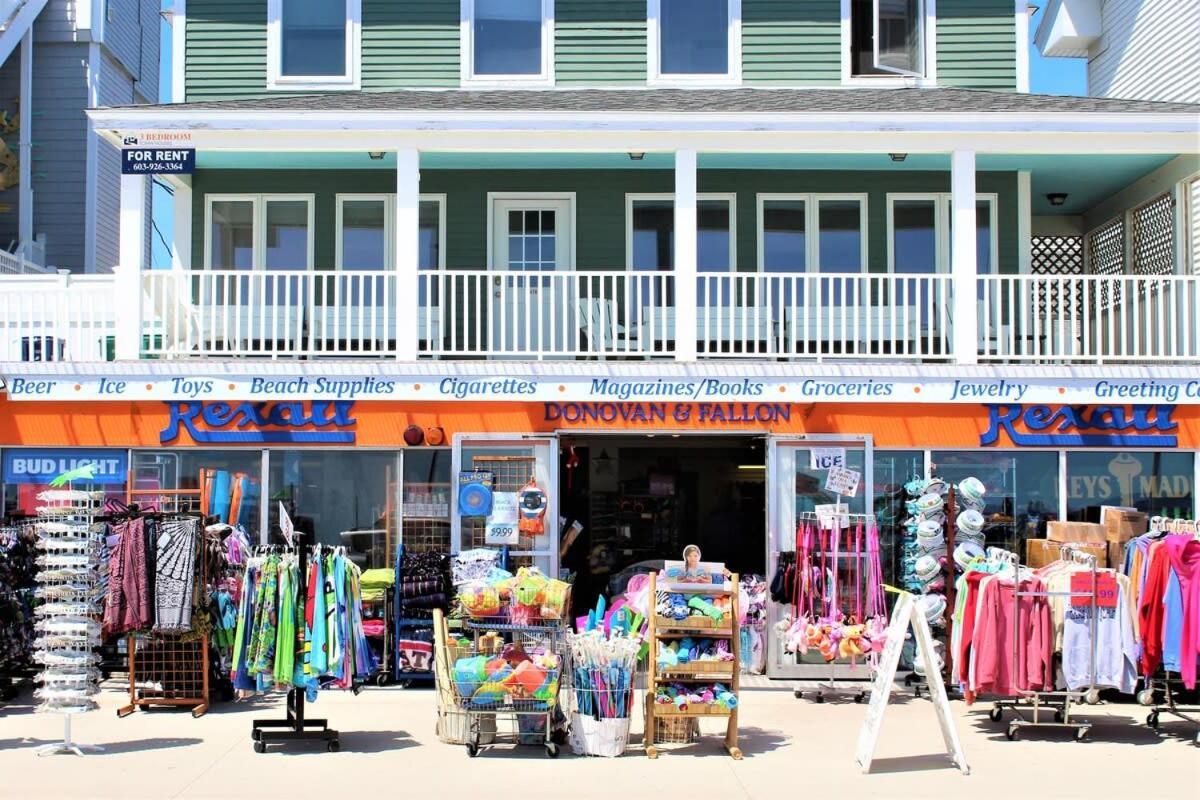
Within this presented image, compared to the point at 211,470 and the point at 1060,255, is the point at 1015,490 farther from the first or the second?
the point at 211,470

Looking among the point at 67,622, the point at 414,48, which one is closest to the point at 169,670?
the point at 67,622

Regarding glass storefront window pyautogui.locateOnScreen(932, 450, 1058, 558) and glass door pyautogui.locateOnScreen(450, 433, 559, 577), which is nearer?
glass door pyautogui.locateOnScreen(450, 433, 559, 577)

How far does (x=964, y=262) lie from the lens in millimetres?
13750

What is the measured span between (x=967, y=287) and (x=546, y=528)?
4887mm

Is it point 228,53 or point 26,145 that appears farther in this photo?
point 26,145

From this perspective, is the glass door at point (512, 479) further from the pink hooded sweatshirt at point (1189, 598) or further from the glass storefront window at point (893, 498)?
Result: the pink hooded sweatshirt at point (1189, 598)

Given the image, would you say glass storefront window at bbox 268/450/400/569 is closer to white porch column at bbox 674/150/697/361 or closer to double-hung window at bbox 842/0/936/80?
white porch column at bbox 674/150/697/361

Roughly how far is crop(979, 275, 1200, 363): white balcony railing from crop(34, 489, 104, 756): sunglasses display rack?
8.73m

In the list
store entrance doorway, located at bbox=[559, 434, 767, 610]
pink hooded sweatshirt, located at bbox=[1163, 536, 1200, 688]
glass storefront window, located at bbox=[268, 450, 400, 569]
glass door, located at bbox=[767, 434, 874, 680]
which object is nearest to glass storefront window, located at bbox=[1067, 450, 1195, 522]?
glass door, located at bbox=[767, 434, 874, 680]

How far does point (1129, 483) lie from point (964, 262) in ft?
9.15

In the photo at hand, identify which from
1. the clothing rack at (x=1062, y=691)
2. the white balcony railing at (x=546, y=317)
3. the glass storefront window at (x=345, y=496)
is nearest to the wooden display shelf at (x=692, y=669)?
the clothing rack at (x=1062, y=691)

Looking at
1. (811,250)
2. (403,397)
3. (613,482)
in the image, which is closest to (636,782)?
(403,397)

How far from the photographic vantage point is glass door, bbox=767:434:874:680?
1334 centimetres

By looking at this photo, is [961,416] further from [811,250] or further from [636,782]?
[636,782]
